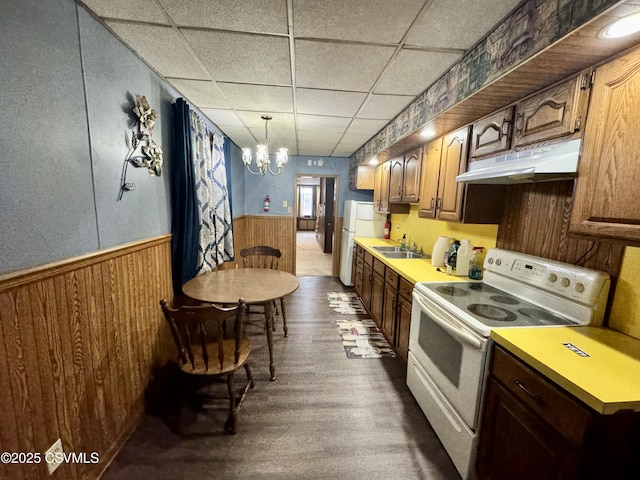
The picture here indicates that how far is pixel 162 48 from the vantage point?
5.14 feet

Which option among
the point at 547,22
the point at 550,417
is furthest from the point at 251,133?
the point at 550,417

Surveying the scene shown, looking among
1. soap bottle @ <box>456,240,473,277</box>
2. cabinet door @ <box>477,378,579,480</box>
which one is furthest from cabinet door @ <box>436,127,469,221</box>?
cabinet door @ <box>477,378,579,480</box>

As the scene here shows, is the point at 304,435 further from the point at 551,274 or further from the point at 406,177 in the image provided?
the point at 406,177

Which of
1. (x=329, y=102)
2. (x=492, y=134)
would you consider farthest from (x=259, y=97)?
(x=492, y=134)

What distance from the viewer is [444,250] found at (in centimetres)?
242

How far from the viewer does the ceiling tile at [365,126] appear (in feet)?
9.30

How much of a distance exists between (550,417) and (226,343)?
186 centimetres

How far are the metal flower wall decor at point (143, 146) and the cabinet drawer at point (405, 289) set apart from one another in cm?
210

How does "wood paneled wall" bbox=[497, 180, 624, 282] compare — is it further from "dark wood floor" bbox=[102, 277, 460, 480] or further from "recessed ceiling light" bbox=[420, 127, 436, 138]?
"dark wood floor" bbox=[102, 277, 460, 480]

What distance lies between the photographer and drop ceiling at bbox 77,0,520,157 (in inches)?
47.9

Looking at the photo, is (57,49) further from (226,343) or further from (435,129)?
(435,129)

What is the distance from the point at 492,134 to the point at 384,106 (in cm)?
106

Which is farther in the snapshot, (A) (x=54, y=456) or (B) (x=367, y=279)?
(B) (x=367, y=279)

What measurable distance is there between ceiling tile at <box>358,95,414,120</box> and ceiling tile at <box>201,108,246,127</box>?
1377 millimetres
